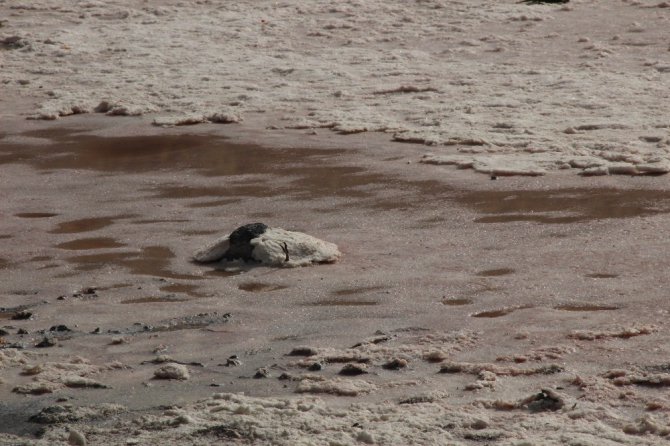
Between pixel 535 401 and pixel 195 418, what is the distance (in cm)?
112

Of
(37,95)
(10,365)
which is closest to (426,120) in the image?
(37,95)

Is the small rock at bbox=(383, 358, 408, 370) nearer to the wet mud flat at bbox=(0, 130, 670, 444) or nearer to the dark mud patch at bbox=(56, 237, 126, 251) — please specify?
the wet mud flat at bbox=(0, 130, 670, 444)

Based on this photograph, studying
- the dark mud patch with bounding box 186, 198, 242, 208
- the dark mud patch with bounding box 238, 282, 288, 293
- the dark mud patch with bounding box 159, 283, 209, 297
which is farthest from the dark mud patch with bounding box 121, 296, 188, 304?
the dark mud patch with bounding box 186, 198, 242, 208

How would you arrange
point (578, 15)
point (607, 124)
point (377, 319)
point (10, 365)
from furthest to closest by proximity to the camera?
point (578, 15) → point (607, 124) → point (377, 319) → point (10, 365)

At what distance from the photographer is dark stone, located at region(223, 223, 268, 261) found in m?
6.01

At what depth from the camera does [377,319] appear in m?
5.05

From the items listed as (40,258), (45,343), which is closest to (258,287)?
(45,343)

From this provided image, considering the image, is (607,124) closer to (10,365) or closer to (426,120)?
(426,120)

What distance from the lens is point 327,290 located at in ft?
18.1

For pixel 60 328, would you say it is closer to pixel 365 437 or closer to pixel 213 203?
pixel 365 437

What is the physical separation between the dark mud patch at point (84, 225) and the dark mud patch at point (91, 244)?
23cm

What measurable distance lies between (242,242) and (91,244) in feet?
3.15

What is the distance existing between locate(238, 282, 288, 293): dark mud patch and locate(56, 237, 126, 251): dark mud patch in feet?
3.46

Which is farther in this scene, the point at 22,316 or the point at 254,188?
the point at 254,188
